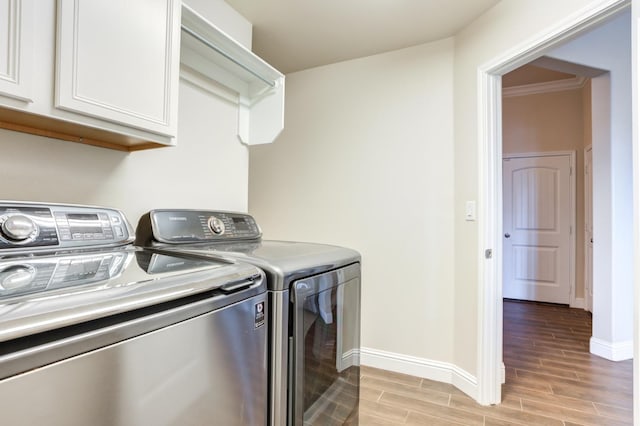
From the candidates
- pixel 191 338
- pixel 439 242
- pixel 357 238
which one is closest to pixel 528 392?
pixel 439 242

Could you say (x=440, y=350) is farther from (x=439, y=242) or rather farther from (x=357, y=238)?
(x=357, y=238)

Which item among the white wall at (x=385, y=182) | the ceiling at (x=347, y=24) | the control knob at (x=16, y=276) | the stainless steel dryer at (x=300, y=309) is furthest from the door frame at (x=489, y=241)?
the control knob at (x=16, y=276)

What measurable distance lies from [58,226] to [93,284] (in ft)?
1.86

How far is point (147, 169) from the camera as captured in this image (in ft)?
4.80

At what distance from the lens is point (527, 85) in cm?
431

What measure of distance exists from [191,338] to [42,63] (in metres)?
0.82

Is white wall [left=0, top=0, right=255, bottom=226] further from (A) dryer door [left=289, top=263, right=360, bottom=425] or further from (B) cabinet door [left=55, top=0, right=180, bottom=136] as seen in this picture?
(A) dryer door [left=289, top=263, right=360, bottom=425]

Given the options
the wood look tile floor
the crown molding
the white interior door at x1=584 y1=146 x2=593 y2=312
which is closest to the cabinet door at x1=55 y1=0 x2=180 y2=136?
the wood look tile floor

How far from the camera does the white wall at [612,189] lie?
2.73 metres

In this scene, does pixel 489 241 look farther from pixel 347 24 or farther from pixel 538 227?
pixel 538 227

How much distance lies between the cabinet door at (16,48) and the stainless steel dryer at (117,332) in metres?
0.34

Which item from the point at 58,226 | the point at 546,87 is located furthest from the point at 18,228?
the point at 546,87

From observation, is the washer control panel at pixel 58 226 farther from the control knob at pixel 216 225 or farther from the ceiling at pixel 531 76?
the ceiling at pixel 531 76

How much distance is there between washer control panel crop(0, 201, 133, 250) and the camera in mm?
930
